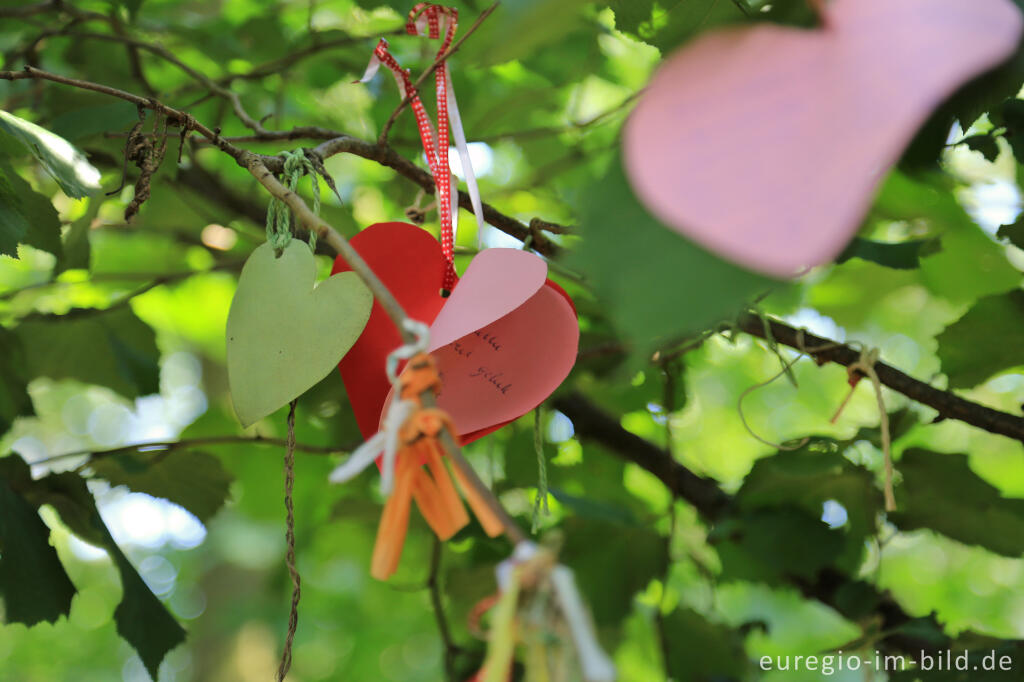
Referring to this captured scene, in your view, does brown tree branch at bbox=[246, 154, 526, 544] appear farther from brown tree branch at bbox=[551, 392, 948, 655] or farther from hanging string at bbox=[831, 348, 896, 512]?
brown tree branch at bbox=[551, 392, 948, 655]

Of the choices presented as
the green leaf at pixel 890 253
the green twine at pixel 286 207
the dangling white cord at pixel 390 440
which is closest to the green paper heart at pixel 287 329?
the green twine at pixel 286 207

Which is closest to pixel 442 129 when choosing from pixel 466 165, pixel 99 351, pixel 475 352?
pixel 466 165

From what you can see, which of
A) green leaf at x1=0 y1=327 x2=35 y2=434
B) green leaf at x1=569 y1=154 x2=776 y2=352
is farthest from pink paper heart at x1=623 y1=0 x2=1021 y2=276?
green leaf at x1=0 y1=327 x2=35 y2=434

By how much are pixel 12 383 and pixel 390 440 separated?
1.92ft

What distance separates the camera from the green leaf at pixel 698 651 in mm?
839

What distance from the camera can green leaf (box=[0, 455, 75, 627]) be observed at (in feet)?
1.66

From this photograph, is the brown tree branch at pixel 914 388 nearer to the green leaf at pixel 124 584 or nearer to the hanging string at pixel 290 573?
the hanging string at pixel 290 573

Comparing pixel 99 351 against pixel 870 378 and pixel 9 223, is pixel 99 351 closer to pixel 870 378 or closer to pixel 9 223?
pixel 9 223

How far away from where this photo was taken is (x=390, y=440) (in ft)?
0.86

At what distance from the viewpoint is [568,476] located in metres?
0.98

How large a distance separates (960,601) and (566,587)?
2943 millimetres

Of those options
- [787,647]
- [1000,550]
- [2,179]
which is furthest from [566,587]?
[787,647]

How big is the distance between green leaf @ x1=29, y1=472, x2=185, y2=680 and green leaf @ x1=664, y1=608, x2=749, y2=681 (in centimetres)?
51

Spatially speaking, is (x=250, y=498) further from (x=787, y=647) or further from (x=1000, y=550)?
(x=787, y=647)
